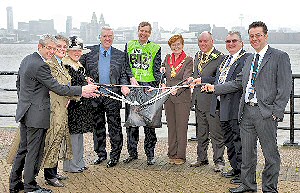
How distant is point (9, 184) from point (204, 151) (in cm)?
283

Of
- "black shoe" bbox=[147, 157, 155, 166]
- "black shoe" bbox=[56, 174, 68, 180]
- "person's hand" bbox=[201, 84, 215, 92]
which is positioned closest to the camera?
"person's hand" bbox=[201, 84, 215, 92]

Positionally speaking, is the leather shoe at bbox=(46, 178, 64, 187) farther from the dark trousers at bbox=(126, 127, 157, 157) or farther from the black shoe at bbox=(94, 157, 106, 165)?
the dark trousers at bbox=(126, 127, 157, 157)

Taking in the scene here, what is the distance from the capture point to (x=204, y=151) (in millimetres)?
7277

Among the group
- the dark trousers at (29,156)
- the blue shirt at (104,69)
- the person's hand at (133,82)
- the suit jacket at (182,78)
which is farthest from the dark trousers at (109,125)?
the dark trousers at (29,156)

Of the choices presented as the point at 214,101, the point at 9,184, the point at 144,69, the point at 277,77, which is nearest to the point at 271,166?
the point at 277,77

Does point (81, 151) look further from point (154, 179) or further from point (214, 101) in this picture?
point (214, 101)

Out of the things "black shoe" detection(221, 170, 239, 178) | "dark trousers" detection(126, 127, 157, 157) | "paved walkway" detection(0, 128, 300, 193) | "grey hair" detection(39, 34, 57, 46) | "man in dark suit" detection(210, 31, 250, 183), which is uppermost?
"grey hair" detection(39, 34, 57, 46)

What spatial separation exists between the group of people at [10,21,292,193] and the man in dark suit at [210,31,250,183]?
13 mm

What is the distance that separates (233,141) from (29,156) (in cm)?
260

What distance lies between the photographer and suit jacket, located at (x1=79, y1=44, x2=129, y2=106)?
23.7 feet

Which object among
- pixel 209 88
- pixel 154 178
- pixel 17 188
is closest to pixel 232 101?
pixel 209 88

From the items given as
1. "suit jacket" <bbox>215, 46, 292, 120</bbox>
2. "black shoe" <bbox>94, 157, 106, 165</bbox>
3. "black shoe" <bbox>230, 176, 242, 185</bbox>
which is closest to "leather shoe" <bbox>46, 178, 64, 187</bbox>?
"black shoe" <bbox>94, 157, 106, 165</bbox>

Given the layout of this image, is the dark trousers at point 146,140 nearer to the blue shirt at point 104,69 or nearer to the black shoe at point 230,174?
the blue shirt at point 104,69

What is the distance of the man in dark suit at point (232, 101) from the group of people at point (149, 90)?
13 millimetres
